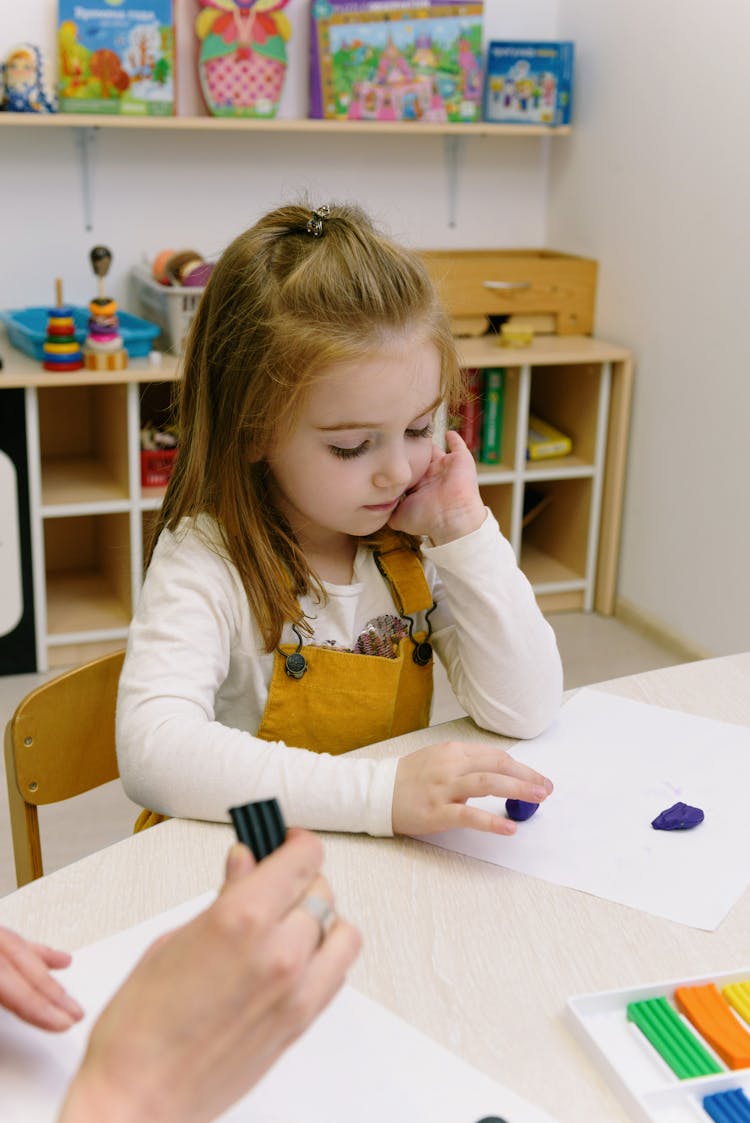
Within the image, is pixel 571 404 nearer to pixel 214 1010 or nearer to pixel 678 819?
pixel 678 819

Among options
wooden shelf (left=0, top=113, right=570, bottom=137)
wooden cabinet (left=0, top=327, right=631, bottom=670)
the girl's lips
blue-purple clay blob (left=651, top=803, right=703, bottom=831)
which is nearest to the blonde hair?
the girl's lips

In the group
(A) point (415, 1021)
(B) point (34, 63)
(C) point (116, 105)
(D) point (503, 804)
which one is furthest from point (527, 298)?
(A) point (415, 1021)

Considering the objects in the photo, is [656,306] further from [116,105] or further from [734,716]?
[734,716]

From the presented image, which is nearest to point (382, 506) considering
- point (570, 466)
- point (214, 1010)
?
point (214, 1010)

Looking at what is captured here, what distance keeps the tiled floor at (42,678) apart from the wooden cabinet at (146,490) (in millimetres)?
113

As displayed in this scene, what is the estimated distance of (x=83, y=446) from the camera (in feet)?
10.1

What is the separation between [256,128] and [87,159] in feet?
1.35

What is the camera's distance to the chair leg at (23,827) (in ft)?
3.53

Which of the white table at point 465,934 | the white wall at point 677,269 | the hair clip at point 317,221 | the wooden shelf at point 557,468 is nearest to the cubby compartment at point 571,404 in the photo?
the wooden shelf at point 557,468

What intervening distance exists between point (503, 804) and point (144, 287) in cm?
223

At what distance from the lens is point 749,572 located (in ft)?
8.58

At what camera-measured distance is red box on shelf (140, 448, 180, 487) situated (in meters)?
2.76

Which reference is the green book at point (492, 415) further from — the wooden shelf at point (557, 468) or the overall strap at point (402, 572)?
the overall strap at point (402, 572)

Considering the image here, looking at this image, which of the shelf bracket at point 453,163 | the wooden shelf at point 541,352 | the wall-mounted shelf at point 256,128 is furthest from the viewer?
the shelf bracket at point 453,163
